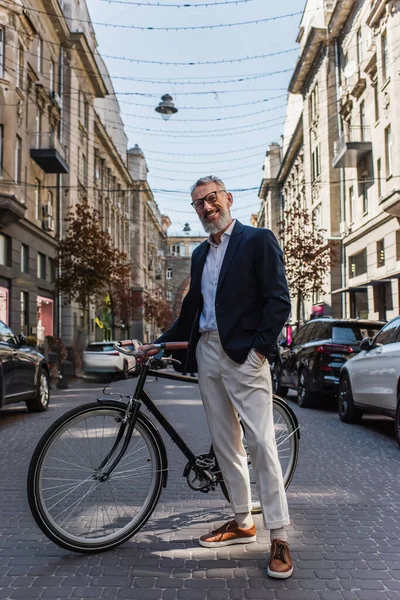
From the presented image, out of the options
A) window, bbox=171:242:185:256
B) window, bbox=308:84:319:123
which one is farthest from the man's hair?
window, bbox=171:242:185:256

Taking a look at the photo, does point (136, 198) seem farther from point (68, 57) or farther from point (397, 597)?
point (397, 597)

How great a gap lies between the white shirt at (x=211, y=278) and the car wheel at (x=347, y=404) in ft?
20.3

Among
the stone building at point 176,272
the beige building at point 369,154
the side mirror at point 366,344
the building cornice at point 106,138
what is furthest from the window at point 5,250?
the stone building at point 176,272

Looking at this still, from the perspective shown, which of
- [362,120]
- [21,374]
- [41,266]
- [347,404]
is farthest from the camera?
[362,120]

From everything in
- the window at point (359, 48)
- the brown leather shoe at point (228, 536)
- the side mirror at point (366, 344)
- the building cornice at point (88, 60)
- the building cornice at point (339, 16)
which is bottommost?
the brown leather shoe at point (228, 536)

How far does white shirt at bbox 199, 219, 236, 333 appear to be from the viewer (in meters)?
3.61

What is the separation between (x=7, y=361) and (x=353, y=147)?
21.3m

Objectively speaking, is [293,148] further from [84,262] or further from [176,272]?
[176,272]

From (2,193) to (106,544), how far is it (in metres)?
18.0

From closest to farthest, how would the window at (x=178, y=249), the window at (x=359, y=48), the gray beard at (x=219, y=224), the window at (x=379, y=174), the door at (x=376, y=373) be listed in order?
the gray beard at (x=219, y=224) < the door at (x=376, y=373) < the window at (x=379, y=174) < the window at (x=359, y=48) < the window at (x=178, y=249)

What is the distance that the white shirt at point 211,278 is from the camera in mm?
3607

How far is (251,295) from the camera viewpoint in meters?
3.47

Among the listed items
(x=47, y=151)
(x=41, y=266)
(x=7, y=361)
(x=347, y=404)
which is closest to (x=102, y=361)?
(x=41, y=266)

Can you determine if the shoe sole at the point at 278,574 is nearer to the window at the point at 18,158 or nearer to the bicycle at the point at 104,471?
the bicycle at the point at 104,471
